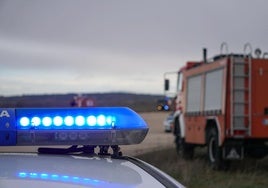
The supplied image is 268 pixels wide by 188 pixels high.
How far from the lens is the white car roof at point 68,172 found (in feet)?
7.50

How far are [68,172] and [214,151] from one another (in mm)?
11921

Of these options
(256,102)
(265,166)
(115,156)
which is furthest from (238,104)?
(115,156)

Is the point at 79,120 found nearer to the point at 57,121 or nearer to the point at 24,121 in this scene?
the point at 57,121

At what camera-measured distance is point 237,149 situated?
13086 millimetres

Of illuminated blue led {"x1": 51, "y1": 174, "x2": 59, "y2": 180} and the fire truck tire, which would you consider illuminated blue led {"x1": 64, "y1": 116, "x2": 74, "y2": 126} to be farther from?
the fire truck tire

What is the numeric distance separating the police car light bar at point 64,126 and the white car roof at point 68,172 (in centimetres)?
9

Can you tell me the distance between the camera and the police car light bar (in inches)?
111

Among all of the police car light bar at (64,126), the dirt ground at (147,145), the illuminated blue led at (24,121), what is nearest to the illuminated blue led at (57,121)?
the police car light bar at (64,126)

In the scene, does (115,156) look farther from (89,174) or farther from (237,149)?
(237,149)

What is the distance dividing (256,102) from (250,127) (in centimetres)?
56

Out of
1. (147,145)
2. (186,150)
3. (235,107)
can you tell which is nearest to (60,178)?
(235,107)

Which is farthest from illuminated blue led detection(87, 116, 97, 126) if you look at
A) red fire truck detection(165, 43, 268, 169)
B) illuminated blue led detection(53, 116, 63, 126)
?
red fire truck detection(165, 43, 268, 169)

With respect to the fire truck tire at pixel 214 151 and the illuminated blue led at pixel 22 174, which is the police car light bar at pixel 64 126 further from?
the fire truck tire at pixel 214 151

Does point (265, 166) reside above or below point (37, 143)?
below
